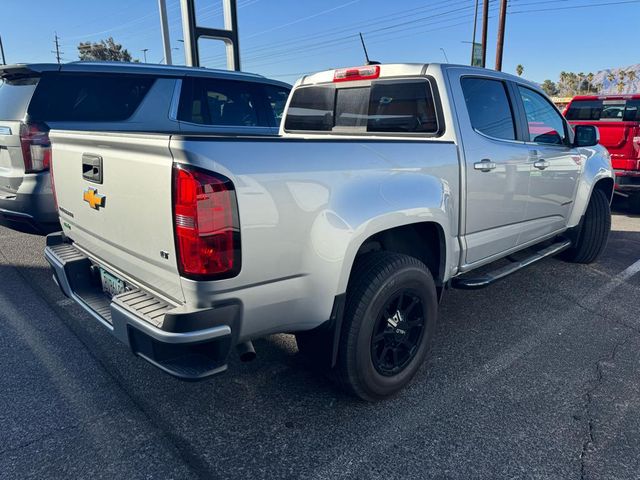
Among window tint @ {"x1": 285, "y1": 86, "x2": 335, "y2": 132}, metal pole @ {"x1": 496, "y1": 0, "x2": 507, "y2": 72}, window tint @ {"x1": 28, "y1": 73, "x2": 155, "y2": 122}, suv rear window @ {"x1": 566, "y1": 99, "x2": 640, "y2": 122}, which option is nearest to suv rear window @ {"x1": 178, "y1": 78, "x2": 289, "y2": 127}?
window tint @ {"x1": 28, "y1": 73, "x2": 155, "y2": 122}

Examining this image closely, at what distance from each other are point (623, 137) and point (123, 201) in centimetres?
820

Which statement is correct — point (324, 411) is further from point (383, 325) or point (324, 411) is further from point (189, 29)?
point (189, 29)

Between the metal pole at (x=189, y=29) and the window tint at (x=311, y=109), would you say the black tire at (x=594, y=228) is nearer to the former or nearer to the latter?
the window tint at (x=311, y=109)

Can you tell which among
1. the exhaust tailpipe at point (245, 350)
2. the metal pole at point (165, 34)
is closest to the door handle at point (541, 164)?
the exhaust tailpipe at point (245, 350)

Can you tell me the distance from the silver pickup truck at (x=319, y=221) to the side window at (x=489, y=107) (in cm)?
1

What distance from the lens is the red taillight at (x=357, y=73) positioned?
3.48m

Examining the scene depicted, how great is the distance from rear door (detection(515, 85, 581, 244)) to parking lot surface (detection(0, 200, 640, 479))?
898mm

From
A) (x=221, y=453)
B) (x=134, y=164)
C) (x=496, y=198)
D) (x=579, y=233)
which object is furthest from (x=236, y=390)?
(x=579, y=233)

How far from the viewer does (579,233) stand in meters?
4.95

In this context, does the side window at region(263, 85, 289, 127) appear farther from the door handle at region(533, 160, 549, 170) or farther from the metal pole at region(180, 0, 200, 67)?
the metal pole at region(180, 0, 200, 67)

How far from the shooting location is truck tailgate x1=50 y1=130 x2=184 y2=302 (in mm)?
1984

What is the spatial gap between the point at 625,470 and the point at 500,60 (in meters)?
20.7

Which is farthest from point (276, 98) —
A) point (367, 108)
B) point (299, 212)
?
point (299, 212)

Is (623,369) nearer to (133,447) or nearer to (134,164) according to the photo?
(133,447)
